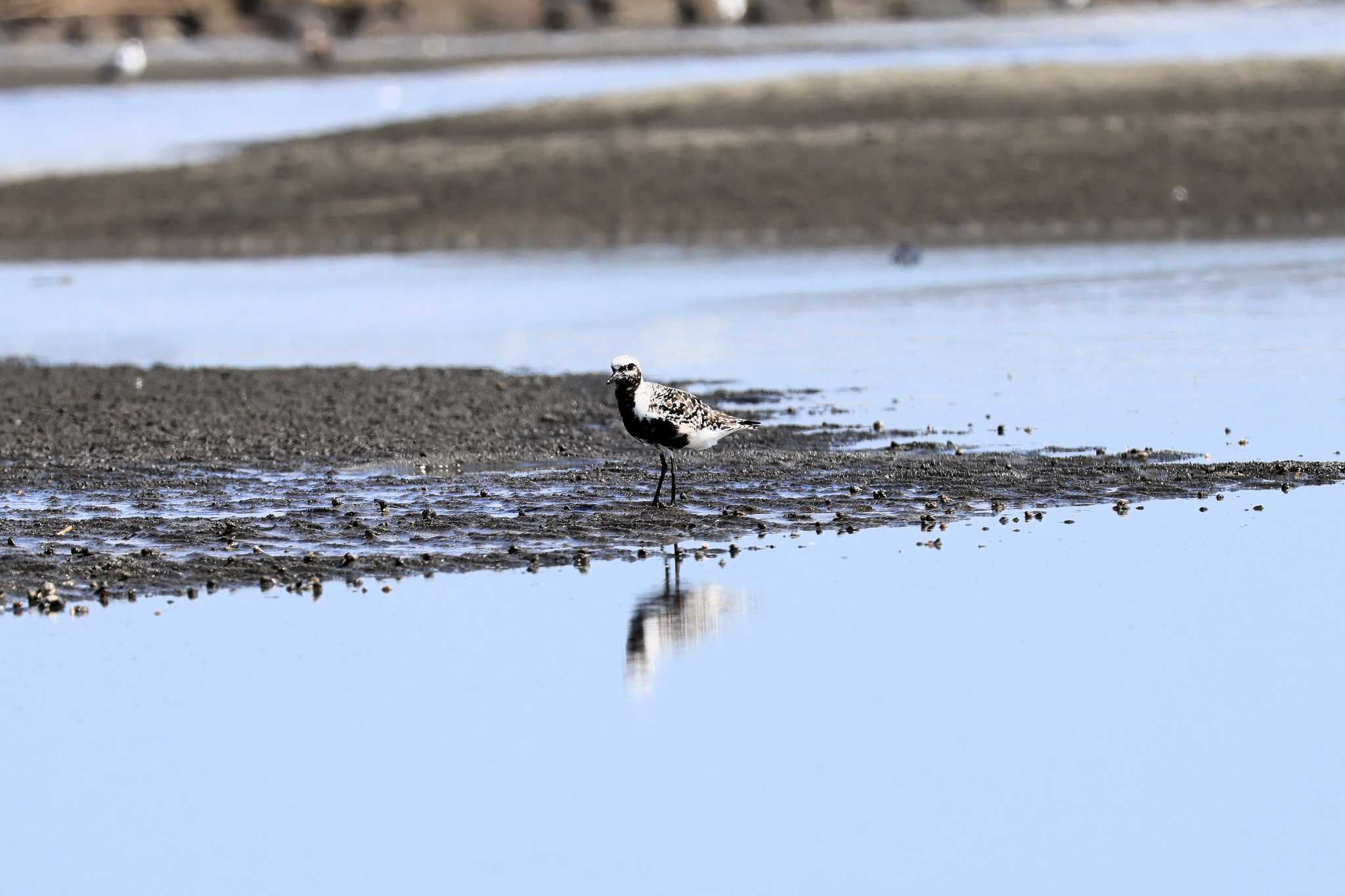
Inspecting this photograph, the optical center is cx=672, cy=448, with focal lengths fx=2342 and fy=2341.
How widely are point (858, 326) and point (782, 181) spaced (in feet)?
38.6

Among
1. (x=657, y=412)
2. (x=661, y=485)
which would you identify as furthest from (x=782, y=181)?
(x=657, y=412)

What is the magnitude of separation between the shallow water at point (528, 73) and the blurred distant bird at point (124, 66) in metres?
2.08

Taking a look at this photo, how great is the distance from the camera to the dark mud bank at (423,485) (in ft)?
46.9

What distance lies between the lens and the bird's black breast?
50.7 ft

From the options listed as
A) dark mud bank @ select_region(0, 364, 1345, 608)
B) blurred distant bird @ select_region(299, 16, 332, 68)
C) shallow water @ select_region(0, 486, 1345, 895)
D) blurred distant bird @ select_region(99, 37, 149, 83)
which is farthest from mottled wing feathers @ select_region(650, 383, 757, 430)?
blurred distant bird @ select_region(299, 16, 332, 68)

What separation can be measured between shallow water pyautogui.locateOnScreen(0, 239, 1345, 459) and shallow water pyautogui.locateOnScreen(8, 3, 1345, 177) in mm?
13561

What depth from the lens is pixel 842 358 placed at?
23.6 meters

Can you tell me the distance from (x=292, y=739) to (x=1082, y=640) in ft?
13.1

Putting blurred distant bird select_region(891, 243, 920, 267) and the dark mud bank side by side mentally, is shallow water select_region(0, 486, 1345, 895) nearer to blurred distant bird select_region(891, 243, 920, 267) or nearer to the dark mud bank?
the dark mud bank

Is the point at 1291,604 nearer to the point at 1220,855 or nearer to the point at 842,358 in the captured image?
the point at 1220,855

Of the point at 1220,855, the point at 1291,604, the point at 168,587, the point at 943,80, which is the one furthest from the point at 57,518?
the point at 943,80

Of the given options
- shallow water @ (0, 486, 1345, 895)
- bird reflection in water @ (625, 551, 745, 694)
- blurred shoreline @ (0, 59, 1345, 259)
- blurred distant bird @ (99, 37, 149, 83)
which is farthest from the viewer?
blurred distant bird @ (99, 37, 149, 83)

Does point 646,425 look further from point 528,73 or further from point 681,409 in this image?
point 528,73

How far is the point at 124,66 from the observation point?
7081 cm
